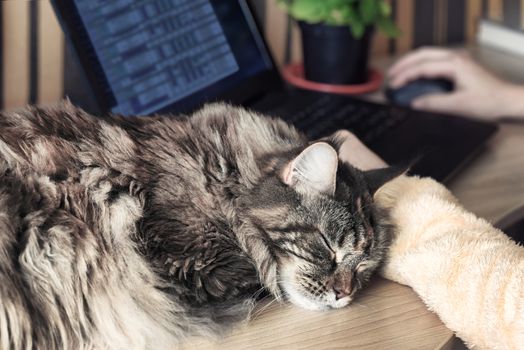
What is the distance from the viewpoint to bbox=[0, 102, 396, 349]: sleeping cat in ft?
2.93

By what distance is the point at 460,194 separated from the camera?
1289 millimetres

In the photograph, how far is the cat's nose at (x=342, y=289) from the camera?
3.30 feet

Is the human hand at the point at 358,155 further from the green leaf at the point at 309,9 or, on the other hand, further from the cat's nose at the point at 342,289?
the green leaf at the point at 309,9

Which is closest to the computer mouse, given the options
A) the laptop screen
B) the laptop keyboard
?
the laptop keyboard

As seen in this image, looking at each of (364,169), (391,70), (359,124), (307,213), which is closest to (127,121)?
(307,213)

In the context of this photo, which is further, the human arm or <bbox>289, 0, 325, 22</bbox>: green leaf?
<bbox>289, 0, 325, 22</bbox>: green leaf

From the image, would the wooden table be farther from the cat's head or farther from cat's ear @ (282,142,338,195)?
cat's ear @ (282,142,338,195)

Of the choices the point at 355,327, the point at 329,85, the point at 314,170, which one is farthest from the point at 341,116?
the point at 355,327

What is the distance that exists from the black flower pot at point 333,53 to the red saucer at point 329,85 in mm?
16

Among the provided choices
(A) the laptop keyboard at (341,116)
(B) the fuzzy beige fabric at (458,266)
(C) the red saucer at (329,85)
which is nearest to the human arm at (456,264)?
(B) the fuzzy beige fabric at (458,266)

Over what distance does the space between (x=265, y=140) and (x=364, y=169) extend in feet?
0.74

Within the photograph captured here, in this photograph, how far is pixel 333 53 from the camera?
1.71 m

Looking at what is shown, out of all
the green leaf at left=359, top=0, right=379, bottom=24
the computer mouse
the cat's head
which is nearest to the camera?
the cat's head

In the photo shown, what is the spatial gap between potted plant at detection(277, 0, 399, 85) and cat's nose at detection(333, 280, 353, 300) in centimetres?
79
